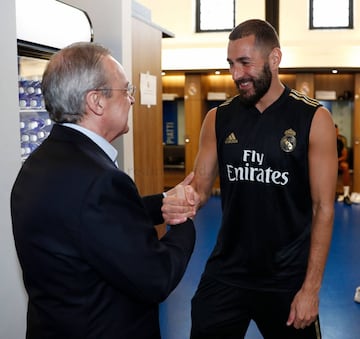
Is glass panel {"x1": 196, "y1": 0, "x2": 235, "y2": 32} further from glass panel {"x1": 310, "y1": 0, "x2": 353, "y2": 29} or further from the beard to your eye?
the beard

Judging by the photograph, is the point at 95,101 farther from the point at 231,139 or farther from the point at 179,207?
the point at 231,139

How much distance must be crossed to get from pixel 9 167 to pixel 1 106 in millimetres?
309

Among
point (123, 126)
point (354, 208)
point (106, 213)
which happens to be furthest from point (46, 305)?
point (354, 208)

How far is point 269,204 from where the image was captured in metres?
2.23

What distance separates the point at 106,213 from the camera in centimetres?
132

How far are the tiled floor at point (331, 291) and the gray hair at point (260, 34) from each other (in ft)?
7.84

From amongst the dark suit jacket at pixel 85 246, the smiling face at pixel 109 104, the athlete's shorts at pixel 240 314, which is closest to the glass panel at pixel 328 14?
the athlete's shorts at pixel 240 314

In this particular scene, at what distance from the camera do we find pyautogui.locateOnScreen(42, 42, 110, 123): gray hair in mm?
1437

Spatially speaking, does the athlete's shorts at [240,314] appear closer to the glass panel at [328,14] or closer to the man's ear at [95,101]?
the man's ear at [95,101]

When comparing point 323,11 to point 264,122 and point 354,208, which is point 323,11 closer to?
point 354,208

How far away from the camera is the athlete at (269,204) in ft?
7.06

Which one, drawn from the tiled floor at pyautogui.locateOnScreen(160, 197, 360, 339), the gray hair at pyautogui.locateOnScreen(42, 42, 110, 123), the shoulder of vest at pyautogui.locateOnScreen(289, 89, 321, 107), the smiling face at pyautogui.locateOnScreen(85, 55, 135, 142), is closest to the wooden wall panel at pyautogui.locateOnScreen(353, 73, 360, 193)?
the tiled floor at pyautogui.locateOnScreen(160, 197, 360, 339)

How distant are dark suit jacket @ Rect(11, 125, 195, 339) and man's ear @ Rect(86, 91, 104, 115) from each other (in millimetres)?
92

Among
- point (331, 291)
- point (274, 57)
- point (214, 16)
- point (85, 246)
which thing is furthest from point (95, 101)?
point (214, 16)
